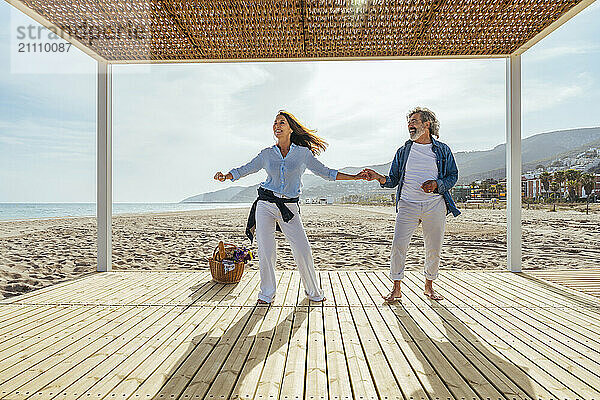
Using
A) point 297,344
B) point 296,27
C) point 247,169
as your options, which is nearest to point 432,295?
point 297,344

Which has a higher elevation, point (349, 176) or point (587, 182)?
point (587, 182)

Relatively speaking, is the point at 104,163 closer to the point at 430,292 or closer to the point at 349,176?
the point at 349,176

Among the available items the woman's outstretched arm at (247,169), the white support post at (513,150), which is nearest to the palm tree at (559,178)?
the white support post at (513,150)

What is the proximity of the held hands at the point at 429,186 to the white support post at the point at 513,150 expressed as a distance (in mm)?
1715

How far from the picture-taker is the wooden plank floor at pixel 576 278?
13.4 feet

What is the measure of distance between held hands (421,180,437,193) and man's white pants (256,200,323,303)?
98cm

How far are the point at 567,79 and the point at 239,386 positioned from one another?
1910cm

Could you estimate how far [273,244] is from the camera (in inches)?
142

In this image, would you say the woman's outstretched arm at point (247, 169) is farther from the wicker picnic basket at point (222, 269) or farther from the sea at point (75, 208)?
the sea at point (75, 208)

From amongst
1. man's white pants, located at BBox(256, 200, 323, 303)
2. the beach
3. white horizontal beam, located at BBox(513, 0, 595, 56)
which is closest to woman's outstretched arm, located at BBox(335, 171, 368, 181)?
man's white pants, located at BBox(256, 200, 323, 303)

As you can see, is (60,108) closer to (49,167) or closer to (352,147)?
(49,167)

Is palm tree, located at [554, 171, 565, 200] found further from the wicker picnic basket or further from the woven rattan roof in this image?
the wicker picnic basket

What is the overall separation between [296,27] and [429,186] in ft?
6.28

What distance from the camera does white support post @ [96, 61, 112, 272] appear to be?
4.88m
